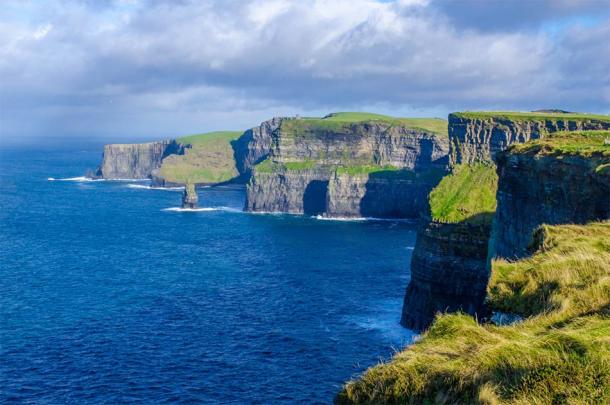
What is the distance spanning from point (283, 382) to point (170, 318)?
31575 millimetres

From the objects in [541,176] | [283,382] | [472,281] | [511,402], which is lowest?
[283,382]

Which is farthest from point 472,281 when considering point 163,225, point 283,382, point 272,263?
point 163,225

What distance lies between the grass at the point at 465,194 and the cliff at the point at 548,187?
30.7 meters

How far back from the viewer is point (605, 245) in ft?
94.9

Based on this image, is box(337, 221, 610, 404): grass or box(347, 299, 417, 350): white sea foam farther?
box(347, 299, 417, 350): white sea foam

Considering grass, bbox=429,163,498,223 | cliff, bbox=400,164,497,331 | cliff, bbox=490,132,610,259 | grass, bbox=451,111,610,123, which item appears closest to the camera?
cliff, bbox=490,132,610,259

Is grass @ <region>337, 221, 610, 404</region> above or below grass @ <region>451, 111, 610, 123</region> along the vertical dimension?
below

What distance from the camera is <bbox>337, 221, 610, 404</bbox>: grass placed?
13.3 meters

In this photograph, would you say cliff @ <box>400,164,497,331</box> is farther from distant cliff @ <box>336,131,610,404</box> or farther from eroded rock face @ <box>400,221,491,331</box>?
distant cliff @ <box>336,131,610,404</box>

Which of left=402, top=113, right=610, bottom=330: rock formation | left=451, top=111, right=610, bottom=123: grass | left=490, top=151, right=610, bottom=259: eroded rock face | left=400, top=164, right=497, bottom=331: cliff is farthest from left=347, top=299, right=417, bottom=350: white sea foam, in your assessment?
left=451, top=111, right=610, bottom=123: grass

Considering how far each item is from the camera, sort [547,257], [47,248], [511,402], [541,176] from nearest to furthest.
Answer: [511,402], [547,257], [541,176], [47,248]

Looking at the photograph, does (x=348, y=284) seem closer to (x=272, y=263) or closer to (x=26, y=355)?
(x=272, y=263)

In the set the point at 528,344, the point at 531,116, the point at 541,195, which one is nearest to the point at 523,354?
the point at 528,344

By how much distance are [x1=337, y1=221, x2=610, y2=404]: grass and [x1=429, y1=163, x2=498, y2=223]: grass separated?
87636 millimetres
